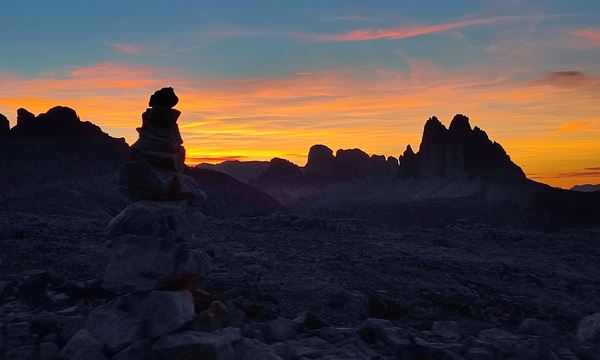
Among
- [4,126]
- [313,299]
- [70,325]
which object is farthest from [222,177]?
[70,325]

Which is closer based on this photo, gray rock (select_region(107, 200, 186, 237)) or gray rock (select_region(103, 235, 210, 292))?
gray rock (select_region(103, 235, 210, 292))

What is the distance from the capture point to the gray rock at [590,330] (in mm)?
13525

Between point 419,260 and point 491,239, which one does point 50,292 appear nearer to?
point 419,260

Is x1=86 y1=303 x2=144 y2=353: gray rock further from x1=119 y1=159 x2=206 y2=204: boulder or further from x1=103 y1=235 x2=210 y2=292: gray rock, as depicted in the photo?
x1=119 y1=159 x2=206 y2=204: boulder

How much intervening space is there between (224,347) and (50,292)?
6.60 metres

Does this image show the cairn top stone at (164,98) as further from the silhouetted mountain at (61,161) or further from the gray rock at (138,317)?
the silhouetted mountain at (61,161)

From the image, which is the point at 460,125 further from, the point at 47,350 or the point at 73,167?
the point at 47,350

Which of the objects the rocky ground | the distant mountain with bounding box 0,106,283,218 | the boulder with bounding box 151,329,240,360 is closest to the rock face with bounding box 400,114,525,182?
the distant mountain with bounding box 0,106,283,218

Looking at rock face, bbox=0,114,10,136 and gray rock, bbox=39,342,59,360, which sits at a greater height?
rock face, bbox=0,114,10,136

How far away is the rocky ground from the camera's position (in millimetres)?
11602

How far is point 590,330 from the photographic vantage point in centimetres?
1379

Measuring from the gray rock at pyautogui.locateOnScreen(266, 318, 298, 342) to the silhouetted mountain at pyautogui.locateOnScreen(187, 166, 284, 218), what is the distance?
4658 cm

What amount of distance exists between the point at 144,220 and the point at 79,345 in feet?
9.70

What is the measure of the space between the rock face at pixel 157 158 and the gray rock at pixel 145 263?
1.04 metres
